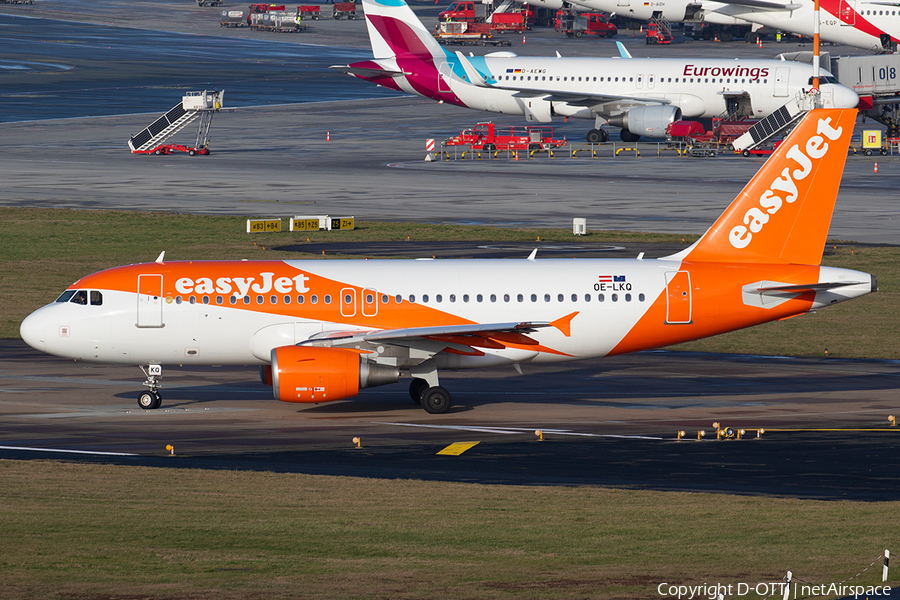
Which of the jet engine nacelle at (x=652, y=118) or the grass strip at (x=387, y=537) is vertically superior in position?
the jet engine nacelle at (x=652, y=118)

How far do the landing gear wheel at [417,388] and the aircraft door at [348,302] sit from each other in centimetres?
279

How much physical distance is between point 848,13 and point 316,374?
88562 mm

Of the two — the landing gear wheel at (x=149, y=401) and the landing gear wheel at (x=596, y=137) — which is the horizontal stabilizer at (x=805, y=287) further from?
the landing gear wheel at (x=596, y=137)

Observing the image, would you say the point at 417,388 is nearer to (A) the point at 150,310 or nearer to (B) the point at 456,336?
(B) the point at 456,336

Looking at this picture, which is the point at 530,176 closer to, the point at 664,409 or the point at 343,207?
the point at 343,207

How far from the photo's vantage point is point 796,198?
33.6m

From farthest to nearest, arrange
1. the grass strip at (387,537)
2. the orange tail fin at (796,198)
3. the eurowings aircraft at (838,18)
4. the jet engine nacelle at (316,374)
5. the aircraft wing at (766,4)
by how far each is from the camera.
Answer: the aircraft wing at (766,4) → the eurowings aircraft at (838,18) → the orange tail fin at (796,198) → the jet engine nacelle at (316,374) → the grass strip at (387,537)

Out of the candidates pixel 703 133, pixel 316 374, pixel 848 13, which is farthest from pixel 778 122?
pixel 316 374

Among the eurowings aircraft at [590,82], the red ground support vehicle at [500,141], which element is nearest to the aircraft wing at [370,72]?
the eurowings aircraft at [590,82]

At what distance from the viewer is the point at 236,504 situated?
2244 centimetres

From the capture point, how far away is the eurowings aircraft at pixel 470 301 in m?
32.8

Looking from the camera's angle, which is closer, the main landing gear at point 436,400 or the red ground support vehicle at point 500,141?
the main landing gear at point 436,400

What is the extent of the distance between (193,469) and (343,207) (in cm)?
4684
